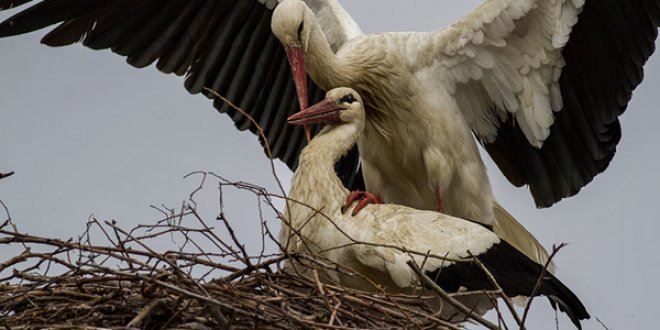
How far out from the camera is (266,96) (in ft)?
29.5

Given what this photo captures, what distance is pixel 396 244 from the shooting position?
651cm

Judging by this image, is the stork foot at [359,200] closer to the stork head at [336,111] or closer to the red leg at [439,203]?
the stork head at [336,111]

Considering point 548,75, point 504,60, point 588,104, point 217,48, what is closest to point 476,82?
point 504,60

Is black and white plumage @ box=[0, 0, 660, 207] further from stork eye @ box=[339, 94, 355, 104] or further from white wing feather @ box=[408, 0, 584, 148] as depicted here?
stork eye @ box=[339, 94, 355, 104]

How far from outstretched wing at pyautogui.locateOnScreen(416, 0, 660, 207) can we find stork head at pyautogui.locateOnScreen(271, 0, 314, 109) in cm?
59

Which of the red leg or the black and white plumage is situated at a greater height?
the black and white plumage

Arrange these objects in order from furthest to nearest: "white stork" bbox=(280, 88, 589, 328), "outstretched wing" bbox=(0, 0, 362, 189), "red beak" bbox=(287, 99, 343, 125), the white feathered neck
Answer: "outstretched wing" bbox=(0, 0, 362, 189) → "red beak" bbox=(287, 99, 343, 125) → the white feathered neck → "white stork" bbox=(280, 88, 589, 328)

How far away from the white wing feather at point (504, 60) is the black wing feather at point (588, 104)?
0.10m

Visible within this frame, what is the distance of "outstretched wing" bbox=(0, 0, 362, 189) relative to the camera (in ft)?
28.2

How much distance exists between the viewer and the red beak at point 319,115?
7.14m

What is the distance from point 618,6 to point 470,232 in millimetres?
1592

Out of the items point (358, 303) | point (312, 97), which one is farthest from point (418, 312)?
point (312, 97)

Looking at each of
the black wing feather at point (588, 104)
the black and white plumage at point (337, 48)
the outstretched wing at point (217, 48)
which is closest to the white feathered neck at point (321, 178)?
the black and white plumage at point (337, 48)

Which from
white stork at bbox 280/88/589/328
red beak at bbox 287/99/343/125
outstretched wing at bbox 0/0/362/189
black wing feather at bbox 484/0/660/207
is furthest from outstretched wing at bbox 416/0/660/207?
white stork at bbox 280/88/589/328
